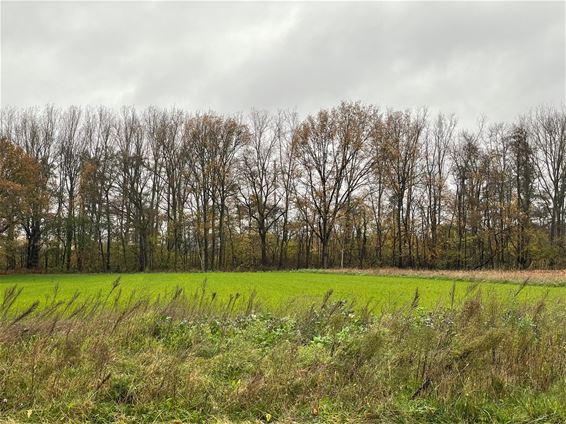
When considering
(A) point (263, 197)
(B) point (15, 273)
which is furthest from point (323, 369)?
(A) point (263, 197)

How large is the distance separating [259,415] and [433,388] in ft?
7.09

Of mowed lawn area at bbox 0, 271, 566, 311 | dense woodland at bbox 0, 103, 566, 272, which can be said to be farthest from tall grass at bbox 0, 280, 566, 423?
dense woodland at bbox 0, 103, 566, 272

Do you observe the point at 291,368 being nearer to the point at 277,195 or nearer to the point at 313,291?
the point at 313,291

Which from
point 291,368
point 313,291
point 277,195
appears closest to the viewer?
point 291,368

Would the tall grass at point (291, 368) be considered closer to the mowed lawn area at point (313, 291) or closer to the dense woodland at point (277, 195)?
the mowed lawn area at point (313, 291)

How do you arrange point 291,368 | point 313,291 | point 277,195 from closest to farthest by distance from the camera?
point 291,368 < point 313,291 < point 277,195

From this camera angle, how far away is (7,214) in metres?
38.0

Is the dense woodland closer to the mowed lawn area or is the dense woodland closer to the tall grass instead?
the mowed lawn area

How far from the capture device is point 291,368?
544cm

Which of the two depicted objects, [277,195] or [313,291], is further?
[277,195]

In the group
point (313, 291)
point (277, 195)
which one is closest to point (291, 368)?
point (313, 291)

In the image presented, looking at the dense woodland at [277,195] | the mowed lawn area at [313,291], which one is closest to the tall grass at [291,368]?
the mowed lawn area at [313,291]

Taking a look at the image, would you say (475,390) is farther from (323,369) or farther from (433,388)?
(323,369)

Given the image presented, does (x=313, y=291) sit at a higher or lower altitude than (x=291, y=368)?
lower
